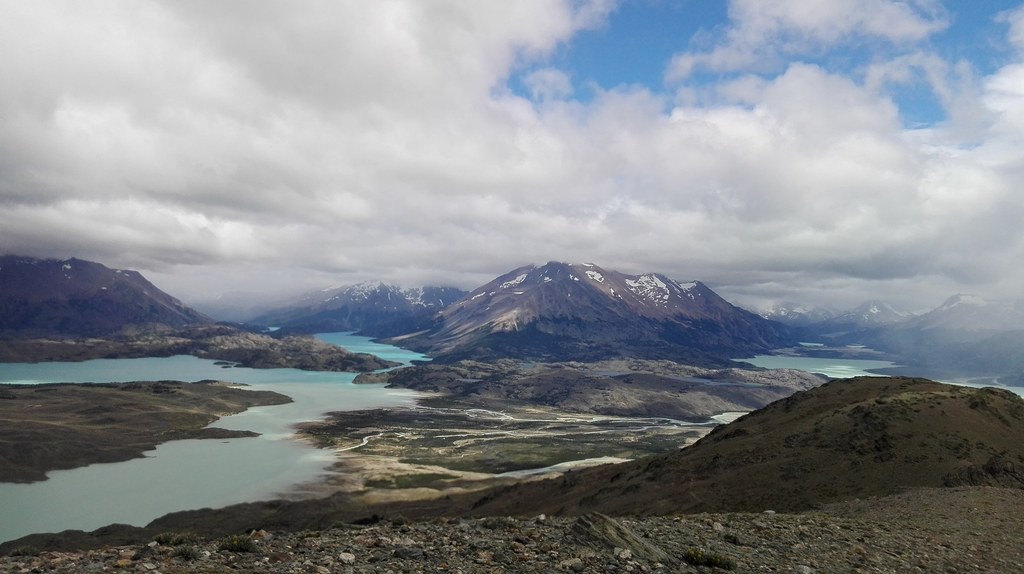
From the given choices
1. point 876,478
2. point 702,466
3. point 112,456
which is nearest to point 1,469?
point 112,456

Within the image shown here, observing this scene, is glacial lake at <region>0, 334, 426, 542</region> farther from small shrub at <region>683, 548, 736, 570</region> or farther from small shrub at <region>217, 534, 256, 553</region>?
small shrub at <region>683, 548, 736, 570</region>

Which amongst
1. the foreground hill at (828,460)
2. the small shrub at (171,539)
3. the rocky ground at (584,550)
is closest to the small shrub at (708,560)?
the rocky ground at (584,550)

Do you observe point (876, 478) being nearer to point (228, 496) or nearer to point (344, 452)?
point (228, 496)

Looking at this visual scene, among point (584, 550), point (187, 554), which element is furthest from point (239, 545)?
point (584, 550)

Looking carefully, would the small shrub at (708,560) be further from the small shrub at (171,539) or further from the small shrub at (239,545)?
the small shrub at (171,539)

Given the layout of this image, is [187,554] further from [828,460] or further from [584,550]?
[828,460]

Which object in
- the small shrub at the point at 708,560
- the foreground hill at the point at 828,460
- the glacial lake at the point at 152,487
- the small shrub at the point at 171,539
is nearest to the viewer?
the small shrub at the point at 708,560
